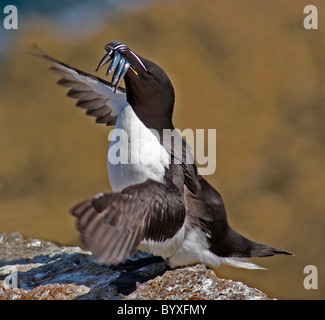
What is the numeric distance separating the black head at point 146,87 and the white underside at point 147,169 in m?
0.09

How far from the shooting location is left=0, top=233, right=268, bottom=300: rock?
3963mm

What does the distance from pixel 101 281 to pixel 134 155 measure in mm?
1050

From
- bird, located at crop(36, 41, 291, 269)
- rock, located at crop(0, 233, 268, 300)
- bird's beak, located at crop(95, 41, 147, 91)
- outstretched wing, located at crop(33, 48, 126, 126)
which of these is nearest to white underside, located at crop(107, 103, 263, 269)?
bird, located at crop(36, 41, 291, 269)

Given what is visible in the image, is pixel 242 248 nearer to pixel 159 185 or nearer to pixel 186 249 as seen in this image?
pixel 186 249

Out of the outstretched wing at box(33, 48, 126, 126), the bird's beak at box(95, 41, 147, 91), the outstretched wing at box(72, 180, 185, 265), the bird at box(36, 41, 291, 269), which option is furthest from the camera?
the outstretched wing at box(33, 48, 126, 126)

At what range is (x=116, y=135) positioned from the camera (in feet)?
14.2

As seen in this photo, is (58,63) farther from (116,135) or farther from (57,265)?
(57,265)

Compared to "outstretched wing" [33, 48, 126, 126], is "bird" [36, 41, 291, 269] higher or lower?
lower

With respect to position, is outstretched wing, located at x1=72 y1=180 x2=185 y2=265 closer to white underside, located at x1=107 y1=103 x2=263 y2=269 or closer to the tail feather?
white underside, located at x1=107 y1=103 x2=263 y2=269

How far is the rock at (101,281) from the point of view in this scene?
3963 mm

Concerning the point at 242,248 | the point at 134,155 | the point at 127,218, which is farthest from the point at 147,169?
the point at 242,248

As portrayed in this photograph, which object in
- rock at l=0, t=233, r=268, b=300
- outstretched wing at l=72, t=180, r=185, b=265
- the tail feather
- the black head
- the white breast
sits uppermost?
the black head

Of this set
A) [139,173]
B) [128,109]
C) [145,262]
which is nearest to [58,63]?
[128,109]

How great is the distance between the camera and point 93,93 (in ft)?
17.3
